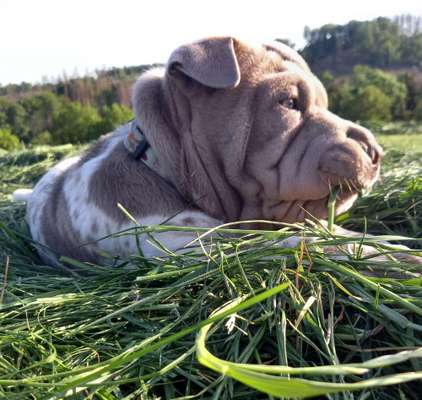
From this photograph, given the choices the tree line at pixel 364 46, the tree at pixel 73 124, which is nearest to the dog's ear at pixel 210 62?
the tree at pixel 73 124

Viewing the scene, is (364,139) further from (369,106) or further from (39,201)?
(369,106)

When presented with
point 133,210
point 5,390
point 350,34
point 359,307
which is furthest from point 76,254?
point 350,34

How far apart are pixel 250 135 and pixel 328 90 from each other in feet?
54.9

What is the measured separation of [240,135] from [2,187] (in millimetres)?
3236

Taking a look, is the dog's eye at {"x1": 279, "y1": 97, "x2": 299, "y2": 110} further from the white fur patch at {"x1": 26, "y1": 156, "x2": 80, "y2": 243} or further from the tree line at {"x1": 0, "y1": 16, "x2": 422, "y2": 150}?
the tree line at {"x1": 0, "y1": 16, "x2": 422, "y2": 150}

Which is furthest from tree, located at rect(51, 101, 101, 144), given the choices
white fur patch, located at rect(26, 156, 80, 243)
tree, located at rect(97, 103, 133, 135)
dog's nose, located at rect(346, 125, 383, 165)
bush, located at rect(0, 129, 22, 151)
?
dog's nose, located at rect(346, 125, 383, 165)

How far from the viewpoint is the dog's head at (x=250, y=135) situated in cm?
216

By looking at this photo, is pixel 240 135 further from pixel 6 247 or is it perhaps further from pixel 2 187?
pixel 2 187

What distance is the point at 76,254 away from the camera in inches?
92.7

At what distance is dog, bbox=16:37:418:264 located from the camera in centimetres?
215

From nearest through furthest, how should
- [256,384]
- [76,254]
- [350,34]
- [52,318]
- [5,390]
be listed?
1. [256,384]
2. [5,390]
3. [52,318]
4. [76,254]
5. [350,34]

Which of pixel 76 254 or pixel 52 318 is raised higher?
pixel 52 318

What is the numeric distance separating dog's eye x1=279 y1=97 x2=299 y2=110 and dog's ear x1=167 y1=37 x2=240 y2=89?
0.25m

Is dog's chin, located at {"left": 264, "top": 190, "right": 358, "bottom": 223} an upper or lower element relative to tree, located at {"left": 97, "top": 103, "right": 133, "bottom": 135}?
upper
